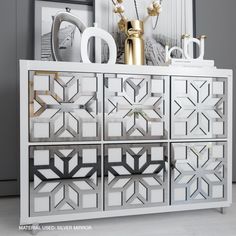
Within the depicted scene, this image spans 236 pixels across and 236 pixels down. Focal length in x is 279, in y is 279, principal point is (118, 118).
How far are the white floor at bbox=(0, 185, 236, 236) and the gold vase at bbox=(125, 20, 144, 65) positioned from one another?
1223 millimetres

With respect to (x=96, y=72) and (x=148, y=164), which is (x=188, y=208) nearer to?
(x=148, y=164)

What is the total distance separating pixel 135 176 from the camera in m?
1.94

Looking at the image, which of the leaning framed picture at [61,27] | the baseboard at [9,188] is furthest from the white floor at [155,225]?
the leaning framed picture at [61,27]

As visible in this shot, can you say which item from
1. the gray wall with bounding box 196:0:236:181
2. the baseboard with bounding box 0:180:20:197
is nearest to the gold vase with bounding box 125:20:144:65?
the gray wall with bounding box 196:0:236:181

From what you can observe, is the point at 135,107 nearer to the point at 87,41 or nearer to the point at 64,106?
the point at 64,106

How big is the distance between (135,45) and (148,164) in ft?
3.18

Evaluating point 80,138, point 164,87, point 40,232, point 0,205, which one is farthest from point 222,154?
point 0,205

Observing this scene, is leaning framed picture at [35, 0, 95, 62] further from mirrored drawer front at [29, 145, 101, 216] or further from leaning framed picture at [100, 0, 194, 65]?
mirrored drawer front at [29, 145, 101, 216]

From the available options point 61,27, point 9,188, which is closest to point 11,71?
point 61,27

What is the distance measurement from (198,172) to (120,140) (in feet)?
2.12

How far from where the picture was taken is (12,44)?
250 centimetres

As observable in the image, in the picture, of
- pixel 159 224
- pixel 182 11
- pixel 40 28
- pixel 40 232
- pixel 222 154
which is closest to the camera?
pixel 40 232

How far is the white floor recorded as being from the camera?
1.79 meters

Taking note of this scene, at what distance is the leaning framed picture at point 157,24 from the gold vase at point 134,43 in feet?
1.11
